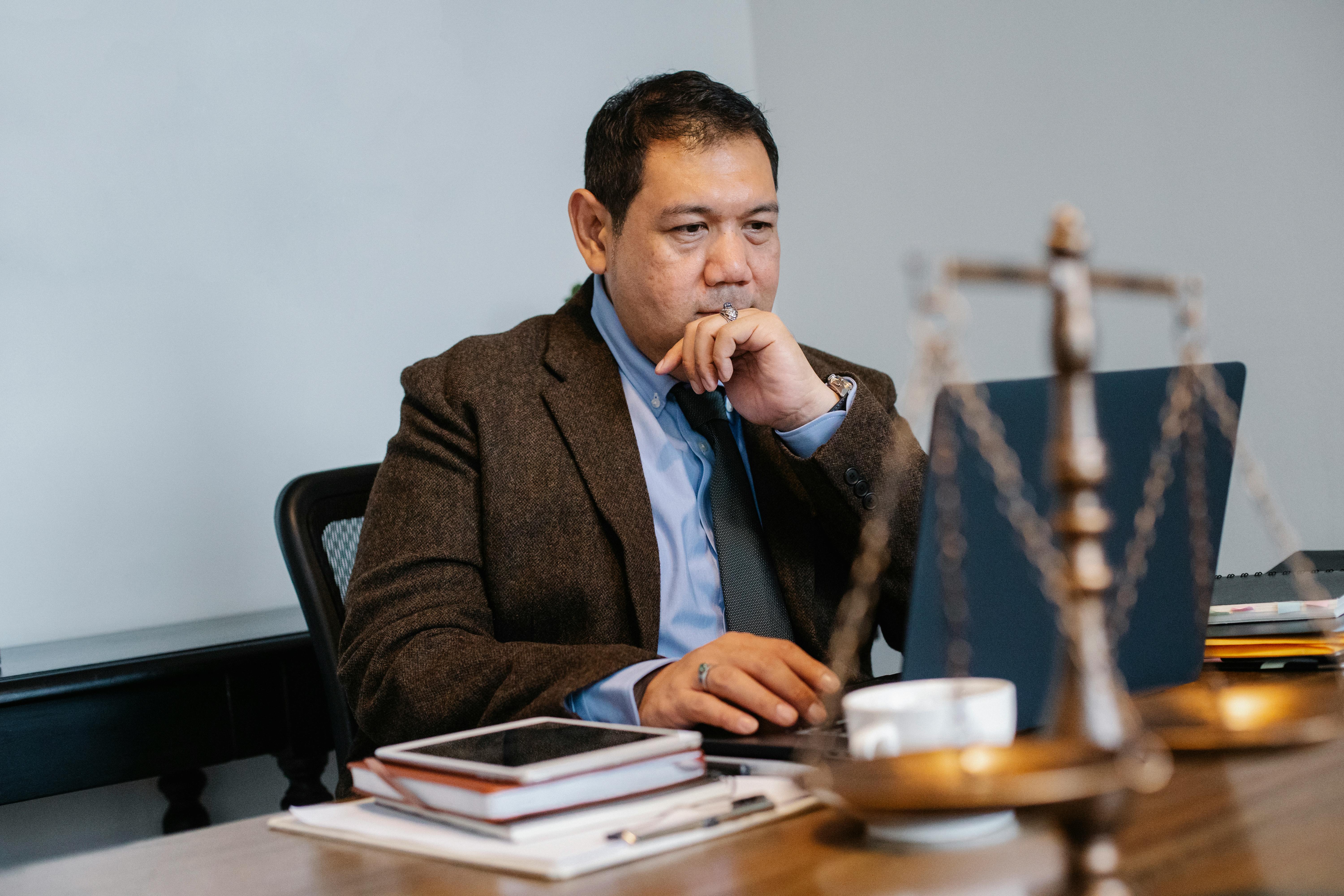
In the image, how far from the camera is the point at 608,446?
1411mm

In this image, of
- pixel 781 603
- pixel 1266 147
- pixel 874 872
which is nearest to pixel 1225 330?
pixel 1266 147

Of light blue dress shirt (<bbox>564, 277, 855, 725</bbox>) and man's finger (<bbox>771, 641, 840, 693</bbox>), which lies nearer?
man's finger (<bbox>771, 641, 840, 693</bbox>)

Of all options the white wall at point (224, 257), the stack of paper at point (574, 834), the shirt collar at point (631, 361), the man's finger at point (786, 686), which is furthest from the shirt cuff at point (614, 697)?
the white wall at point (224, 257)

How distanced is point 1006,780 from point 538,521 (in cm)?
103

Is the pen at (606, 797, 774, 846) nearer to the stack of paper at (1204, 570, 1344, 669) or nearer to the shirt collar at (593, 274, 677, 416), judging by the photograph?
the stack of paper at (1204, 570, 1344, 669)

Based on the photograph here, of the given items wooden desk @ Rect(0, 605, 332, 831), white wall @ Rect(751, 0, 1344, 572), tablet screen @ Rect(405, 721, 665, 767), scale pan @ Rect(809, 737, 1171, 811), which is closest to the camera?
scale pan @ Rect(809, 737, 1171, 811)

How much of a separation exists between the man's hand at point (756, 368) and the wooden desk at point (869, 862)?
26.2 inches

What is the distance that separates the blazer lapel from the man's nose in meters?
0.18

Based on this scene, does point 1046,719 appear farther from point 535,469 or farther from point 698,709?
point 535,469

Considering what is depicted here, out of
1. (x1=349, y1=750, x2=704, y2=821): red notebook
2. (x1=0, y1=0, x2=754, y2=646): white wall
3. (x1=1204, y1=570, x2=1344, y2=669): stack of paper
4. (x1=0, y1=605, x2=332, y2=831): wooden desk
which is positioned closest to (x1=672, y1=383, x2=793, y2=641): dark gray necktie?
(x1=1204, y1=570, x2=1344, y2=669): stack of paper

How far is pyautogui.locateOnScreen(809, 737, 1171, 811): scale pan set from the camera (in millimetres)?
372

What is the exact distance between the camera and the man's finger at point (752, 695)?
0.89 metres

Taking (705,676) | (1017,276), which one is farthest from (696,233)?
(1017,276)

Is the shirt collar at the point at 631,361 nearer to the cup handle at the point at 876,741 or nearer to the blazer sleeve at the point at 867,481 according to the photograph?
the blazer sleeve at the point at 867,481
